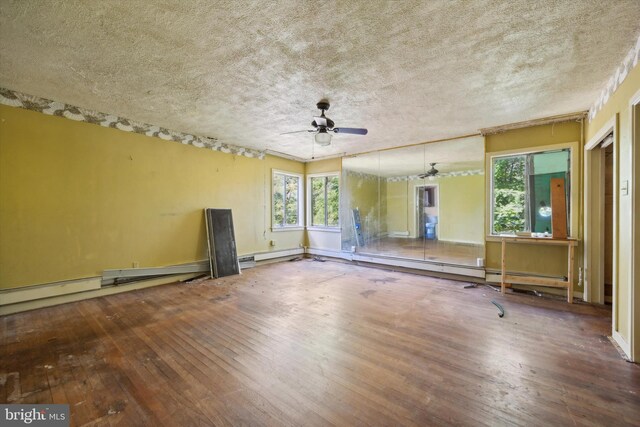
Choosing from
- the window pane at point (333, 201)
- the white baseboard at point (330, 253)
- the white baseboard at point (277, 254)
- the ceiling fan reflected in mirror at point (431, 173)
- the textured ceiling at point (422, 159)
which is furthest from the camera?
the window pane at point (333, 201)

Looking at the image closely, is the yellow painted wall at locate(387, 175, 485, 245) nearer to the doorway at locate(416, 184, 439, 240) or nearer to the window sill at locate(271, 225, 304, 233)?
the doorway at locate(416, 184, 439, 240)

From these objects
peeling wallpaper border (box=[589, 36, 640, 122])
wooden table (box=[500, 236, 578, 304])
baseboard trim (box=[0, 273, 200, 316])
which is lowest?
baseboard trim (box=[0, 273, 200, 316])

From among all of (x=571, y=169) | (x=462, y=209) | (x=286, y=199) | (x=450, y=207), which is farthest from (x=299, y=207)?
(x=571, y=169)

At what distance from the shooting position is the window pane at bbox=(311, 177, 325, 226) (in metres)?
7.66

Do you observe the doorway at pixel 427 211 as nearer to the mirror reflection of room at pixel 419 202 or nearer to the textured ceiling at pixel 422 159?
the mirror reflection of room at pixel 419 202

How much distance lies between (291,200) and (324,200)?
987mm

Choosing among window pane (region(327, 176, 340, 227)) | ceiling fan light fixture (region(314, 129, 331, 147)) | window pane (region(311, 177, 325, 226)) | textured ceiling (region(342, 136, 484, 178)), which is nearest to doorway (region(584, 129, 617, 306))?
textured ceiling (region(342, 136, 484, 178))

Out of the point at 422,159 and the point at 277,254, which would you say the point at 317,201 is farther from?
the point at 422,159

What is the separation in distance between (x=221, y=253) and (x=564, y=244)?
20.4 feet

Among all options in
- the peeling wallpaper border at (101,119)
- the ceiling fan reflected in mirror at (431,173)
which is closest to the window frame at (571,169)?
the ceiling fan reflected in mirror at (431,173)

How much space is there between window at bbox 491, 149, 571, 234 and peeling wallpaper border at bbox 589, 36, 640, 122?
3.16ft

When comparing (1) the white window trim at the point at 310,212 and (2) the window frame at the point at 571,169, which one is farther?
(1) the white window trim at the point at 310,212

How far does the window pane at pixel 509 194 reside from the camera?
465 cm

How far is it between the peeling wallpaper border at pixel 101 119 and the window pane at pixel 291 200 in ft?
6.56
